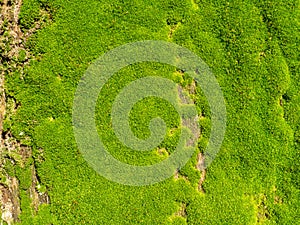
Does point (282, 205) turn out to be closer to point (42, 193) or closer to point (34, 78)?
point (42, 193)

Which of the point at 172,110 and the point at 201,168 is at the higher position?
the point at 172,110

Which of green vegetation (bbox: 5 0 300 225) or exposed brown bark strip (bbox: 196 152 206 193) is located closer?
green vegetation (bbox: 5 0 300 225)

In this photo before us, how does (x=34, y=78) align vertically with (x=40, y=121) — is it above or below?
above

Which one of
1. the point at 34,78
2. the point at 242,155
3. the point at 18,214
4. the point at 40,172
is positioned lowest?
the point at 242,155

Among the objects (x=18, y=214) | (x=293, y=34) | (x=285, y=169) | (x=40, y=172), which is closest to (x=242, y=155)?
(x=285, y=169)

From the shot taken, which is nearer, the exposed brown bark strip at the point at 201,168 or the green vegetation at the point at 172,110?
the green vegetation at the point at 172,110

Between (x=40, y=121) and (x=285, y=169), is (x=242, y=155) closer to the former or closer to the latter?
(x=285, y=169)
